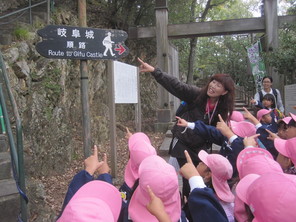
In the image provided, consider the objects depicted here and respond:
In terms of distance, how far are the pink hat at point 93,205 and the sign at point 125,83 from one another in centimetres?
281

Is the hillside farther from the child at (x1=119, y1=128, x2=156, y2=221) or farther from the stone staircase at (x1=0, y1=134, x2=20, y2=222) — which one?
the child at (x1=119, y1=128, x2=156, y2=221)

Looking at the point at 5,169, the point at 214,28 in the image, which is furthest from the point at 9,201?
the point at 214,28

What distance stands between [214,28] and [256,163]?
663 cm

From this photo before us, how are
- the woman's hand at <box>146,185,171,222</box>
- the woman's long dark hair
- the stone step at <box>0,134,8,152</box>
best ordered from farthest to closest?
the stone step at <box>0,134,8,152</box>, the woman's long dark hair, the woman's hand at <box>146,185,171,222</box>

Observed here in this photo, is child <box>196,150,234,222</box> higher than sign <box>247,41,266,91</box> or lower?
lower

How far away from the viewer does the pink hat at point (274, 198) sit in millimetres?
1110

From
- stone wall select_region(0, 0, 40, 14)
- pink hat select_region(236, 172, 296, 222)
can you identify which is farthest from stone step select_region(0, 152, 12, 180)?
stone wall select_region(0, 0, 40, 14)

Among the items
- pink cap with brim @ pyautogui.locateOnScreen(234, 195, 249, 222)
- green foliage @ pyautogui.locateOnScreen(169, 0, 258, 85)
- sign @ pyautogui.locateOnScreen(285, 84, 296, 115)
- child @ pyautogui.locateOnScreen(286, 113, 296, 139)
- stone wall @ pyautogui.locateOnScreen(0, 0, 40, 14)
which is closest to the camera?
pink cap with brim @ pyautogui.locateOnScreen(234, 195, 249, 222)

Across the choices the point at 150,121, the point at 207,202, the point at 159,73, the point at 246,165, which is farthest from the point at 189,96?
the point at 150,121

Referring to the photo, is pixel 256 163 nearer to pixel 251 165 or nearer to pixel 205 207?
pixel 251 165

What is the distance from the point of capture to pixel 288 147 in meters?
2.01

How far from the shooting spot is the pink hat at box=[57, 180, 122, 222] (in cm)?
106

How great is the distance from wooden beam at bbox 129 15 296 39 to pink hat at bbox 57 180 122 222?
7003mm

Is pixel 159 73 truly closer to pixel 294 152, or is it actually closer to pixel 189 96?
pixel 189 96
